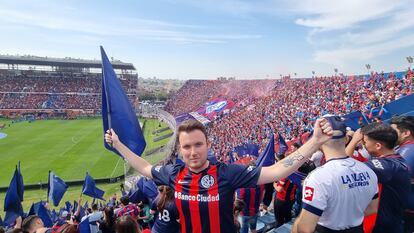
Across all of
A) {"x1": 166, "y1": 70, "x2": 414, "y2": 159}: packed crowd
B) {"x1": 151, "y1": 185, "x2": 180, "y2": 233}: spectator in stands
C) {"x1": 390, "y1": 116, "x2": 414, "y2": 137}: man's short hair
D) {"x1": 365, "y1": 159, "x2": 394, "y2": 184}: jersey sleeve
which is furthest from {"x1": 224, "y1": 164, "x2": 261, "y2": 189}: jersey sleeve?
{"x1": 166, "y1": 70, "x2": 414, "y2": 159}: packed crowd

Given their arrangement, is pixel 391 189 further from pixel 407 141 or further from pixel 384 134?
pixel 407 141

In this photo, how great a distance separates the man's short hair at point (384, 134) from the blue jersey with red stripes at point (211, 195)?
60.4 inches

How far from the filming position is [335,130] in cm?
273

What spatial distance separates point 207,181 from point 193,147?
0.34m

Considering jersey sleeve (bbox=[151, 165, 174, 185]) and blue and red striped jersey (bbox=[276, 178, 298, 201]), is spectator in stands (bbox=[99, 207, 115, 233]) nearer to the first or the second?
jersey sleeve (bbox=[151, 165, 174, 185])

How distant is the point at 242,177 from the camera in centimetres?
288

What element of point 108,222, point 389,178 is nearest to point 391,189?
point 389,178

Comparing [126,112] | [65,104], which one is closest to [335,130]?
[126,112]

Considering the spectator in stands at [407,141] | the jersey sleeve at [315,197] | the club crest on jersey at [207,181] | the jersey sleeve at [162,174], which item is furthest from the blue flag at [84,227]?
the spectator in stands at [407,141]

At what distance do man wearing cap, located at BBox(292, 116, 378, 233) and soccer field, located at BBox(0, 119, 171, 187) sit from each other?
25.7 meters

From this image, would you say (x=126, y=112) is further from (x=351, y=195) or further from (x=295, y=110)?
(x=295, y=110)

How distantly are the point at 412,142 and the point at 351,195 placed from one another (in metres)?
1.67

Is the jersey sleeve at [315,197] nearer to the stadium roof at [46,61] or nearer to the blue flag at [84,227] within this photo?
Answer: the blue flag at [84,227]

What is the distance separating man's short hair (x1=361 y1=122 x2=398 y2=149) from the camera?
347 centimetres
